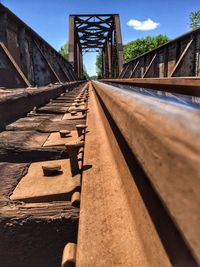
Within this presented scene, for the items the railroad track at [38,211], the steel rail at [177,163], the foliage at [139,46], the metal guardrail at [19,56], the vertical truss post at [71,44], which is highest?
the foliage at [139,46]

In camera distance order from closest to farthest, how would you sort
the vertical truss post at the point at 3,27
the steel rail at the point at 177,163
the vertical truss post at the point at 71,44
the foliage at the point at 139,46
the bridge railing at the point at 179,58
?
the steel rail at the point at 177,163 → the vertical truss post at the point at 3,27 → the bridge railing at the point at 179,58 → the vertical truss post at the point at 71,44 → the foliage at the point at 139,46

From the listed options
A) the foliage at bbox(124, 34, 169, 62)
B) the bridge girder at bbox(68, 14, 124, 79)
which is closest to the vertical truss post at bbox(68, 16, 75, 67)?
the bridge girder at bbox(68, 14, 124, 79)

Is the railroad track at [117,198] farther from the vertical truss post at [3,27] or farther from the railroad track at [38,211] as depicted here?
the vertical truss post at [3,27]

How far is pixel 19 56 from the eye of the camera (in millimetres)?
6508

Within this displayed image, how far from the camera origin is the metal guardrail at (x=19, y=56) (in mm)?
5086

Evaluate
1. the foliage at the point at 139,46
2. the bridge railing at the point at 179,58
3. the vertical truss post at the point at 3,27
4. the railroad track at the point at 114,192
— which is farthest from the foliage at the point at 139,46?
the railroad track at the point at 114,192

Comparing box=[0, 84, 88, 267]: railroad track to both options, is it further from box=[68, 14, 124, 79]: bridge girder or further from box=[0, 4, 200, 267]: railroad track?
box=[68, 14, 124, 79]: bridge girder

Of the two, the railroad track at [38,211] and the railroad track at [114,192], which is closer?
the railroad track at [114,192]

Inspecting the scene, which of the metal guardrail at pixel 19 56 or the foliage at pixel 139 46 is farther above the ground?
the foliage at pixel 139 46

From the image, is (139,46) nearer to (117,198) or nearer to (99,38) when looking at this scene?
(99,38)

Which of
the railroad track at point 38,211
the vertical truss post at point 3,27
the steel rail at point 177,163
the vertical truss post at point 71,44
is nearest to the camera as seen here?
the steel rail at point 177,163

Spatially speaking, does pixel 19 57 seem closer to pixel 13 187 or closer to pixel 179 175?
pixel 13 187

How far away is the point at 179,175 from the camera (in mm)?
374

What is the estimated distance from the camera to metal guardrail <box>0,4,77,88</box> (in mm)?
5086
